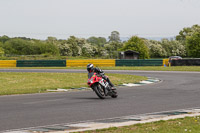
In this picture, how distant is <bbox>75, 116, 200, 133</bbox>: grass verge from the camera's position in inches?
254

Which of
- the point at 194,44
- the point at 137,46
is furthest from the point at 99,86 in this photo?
the point at 194,44

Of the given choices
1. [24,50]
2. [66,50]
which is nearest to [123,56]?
[66,50]

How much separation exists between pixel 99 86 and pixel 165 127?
5.98 metres

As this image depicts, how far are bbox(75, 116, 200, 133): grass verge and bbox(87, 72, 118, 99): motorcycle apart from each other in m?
5.08

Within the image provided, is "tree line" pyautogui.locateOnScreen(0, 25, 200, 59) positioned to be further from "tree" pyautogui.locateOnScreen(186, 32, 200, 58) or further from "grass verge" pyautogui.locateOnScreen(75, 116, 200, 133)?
"grass verge" pyautogui.locateOnScreen(75, 116, 200, 133)

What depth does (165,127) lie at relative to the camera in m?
6.81

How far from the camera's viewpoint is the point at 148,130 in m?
6.53

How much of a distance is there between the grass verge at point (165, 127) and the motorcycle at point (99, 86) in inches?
200

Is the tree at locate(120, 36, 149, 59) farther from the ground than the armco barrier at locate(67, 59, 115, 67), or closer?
farther from the ground

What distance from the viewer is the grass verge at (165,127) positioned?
6453 millimetres

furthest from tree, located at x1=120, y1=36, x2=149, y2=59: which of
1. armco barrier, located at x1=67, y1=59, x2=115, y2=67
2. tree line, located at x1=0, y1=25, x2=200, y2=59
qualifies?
armco barrier, located at x1=67, y1=59, x2=115, y2=67

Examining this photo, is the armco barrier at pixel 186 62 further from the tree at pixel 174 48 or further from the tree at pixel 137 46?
the tree at pixel 174 48

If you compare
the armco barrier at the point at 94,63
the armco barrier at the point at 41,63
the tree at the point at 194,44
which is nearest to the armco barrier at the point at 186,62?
the armco barrier at the point at 94,63

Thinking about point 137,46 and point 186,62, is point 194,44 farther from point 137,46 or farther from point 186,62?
point 186,62
